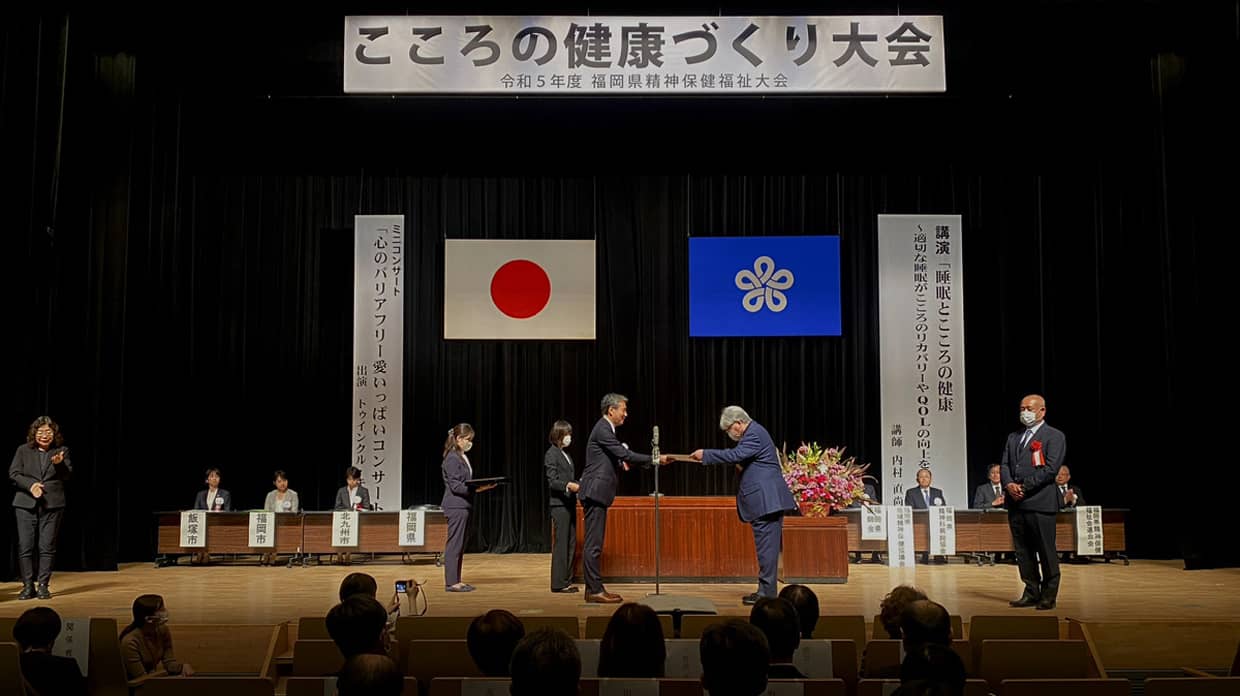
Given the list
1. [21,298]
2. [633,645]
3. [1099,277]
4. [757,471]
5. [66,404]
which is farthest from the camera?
[1099,277]

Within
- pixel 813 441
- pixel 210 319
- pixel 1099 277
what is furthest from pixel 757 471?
pixel 210 319

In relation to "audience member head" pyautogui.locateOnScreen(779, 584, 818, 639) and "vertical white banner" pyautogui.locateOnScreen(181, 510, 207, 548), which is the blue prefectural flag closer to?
"vertical white banner" pyautogui.locateOnScreen(181, 510, 207, 548)

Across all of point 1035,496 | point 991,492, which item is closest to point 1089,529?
point 991,492

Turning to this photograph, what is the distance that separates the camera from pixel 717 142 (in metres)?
12.0

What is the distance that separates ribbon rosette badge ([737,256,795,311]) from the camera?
1190 centimetres

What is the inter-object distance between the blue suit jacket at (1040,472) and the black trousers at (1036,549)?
0.20 feet

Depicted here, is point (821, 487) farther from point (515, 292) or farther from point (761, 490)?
point (515, 292)

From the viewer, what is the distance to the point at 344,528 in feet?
34.4

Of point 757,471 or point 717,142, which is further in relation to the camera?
point 717,142

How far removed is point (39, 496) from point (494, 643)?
620 cm

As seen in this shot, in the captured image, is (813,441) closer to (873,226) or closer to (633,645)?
(873,226)

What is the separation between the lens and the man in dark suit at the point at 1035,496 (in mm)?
6707

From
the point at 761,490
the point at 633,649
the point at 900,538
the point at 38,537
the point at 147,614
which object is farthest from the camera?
the point at 900,538

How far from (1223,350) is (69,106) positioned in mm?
10950
